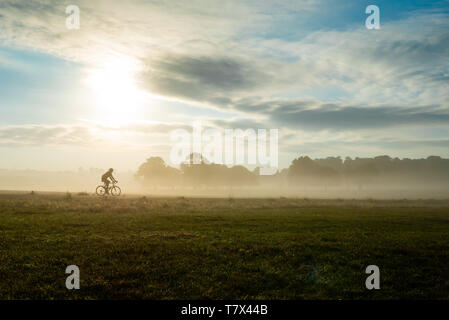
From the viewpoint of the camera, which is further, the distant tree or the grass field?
the distant tree

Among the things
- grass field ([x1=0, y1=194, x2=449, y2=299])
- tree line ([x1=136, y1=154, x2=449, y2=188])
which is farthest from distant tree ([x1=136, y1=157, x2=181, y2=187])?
grass field ([x1=0, y1=194, x2=449, y2=299])

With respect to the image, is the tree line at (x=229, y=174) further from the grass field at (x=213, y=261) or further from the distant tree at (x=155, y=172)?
the grass field at (x=213, y=261)

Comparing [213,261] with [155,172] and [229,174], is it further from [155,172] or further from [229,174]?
[229,174]

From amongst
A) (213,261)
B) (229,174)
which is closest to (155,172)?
(229,174)

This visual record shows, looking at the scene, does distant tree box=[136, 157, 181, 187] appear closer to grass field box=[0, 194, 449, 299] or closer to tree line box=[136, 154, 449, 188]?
tree line box=[136, 154, 449, 188]

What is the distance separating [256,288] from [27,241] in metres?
11.9

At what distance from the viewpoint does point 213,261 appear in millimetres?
13734

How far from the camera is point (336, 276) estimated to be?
12.6 m

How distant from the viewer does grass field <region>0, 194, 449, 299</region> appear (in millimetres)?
10742

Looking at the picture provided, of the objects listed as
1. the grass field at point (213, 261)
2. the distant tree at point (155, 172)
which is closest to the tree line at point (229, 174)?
the distant tree at point (155, 172)

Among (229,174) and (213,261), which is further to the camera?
(229,174)

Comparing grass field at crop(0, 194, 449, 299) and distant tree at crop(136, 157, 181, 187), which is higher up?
distant tree at crop(136, 157, 181, 187)

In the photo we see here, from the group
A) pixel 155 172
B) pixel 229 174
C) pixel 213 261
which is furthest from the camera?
pixel 229 174
